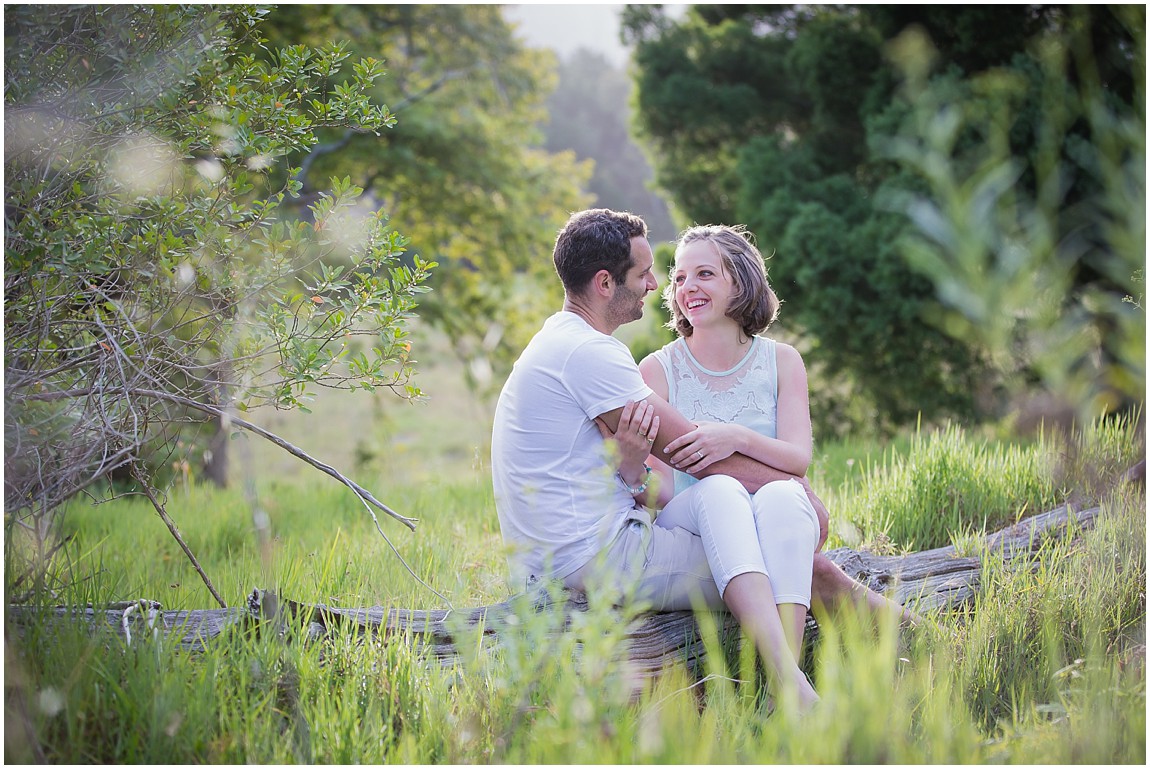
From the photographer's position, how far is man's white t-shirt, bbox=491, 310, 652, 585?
2.63 meters

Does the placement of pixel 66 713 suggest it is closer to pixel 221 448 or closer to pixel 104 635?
pixel 104 635

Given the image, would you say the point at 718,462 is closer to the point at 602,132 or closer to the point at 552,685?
the point at 552,685

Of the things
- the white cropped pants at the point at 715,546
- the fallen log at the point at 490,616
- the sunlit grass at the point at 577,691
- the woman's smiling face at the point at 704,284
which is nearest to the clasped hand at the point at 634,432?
the white cropped pants at the point at 715,546

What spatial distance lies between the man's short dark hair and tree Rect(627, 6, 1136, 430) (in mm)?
4397

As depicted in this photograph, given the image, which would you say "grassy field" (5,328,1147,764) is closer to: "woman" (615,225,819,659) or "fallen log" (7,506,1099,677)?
"fallen log" (7,506,1099,677)

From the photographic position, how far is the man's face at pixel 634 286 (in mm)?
2840

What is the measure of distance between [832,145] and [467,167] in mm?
3377

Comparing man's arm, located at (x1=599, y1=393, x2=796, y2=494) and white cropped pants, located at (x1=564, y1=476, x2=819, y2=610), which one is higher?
man's arm, located at (x1=599, y1=393, x2=796, y2=494)

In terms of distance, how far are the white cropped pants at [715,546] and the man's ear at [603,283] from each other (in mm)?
677

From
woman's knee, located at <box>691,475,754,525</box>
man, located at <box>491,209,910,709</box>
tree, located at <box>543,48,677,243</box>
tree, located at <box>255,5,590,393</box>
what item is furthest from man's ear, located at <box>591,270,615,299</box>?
tree, located at <box>543,48,677,243</box>

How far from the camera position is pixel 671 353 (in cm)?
335

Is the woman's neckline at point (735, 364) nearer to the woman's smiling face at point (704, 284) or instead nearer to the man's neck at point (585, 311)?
the woman's smiling face at point (704, 284)

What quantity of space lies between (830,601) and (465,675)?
1230 mm

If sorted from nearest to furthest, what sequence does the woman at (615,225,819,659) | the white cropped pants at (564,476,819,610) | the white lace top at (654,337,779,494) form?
the white cropped pants at (564,476,819,610)
the woman at (615,225,819,659)
the white lace top at (654,337,779,494)
